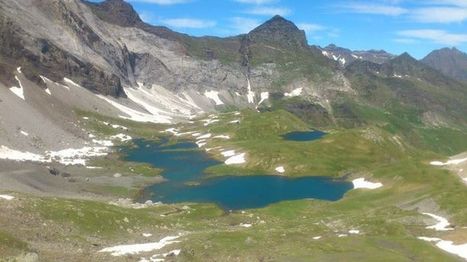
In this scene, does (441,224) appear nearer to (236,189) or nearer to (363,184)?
(363,184)

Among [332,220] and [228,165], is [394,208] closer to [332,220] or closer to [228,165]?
[332,220]

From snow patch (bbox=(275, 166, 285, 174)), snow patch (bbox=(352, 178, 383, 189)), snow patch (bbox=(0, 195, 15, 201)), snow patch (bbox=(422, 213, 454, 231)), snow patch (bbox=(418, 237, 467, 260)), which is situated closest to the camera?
snow patch (bbox=(418, 237, 467, 260))

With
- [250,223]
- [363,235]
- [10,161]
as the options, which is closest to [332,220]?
[250,223]

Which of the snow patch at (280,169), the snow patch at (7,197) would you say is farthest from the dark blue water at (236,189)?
the snow patch at (7,197)

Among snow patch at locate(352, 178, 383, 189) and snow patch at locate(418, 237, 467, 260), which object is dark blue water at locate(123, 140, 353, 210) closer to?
snow patch at locate(352, 178, 383, 189)

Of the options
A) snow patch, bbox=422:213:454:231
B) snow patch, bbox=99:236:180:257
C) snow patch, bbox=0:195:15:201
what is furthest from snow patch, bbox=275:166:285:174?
snow patch, bbox=0:195:15:201

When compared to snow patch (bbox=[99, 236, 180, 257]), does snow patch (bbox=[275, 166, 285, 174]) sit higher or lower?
lower

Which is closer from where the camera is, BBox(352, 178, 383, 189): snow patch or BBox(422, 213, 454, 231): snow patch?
BBox(422, 213, 454, 231): snow patch

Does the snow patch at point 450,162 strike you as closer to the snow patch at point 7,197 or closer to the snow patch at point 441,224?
the snow patch at point 441,224
